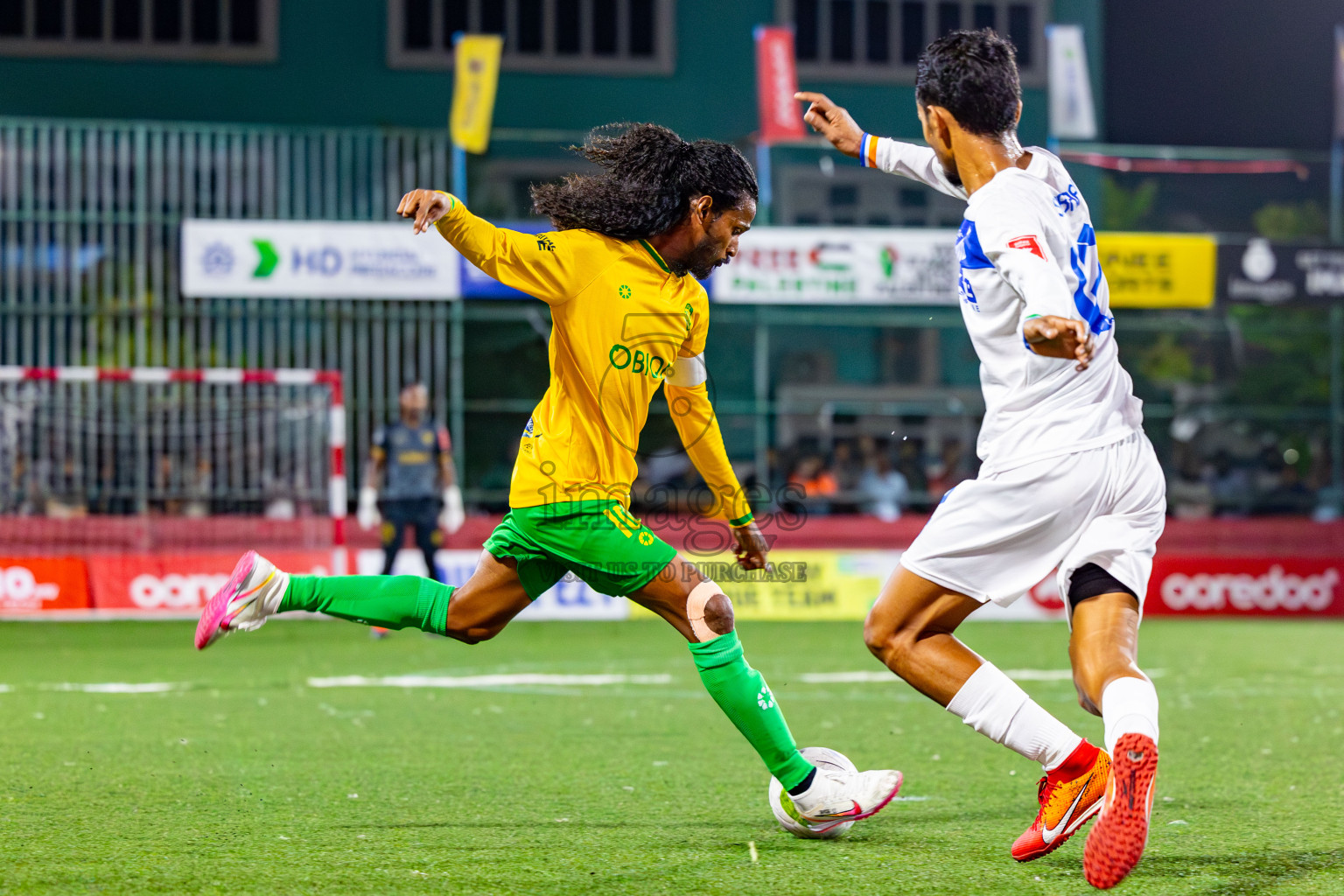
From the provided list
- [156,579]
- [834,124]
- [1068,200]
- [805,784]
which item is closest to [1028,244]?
[1068,200]

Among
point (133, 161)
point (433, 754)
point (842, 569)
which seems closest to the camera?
point (433, 754)

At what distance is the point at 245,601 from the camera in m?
4.63

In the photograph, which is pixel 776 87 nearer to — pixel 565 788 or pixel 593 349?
pixel 565 788

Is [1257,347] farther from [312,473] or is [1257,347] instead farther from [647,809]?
[647,809]

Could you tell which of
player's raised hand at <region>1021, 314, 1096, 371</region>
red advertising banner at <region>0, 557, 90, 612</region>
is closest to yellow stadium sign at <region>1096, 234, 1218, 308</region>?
red advertising banner at <region>0, 557, 90, 612</region>

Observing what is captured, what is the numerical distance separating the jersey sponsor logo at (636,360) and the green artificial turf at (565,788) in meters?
1.33

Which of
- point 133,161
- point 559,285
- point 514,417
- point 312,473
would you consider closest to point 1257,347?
point 514,417

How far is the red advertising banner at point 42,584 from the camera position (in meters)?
14.3

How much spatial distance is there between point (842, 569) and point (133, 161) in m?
9.28

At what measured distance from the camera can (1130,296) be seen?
1856cm

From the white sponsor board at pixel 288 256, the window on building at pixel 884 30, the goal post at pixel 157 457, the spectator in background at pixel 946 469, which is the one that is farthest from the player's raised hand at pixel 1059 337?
the window on building at pixel 884 30

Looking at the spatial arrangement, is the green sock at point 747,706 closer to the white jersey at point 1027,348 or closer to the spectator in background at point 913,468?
the white jersey at point 1027,348

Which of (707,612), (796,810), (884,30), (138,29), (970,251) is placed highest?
(884,30)

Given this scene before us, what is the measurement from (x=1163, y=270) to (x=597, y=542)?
615 inches
